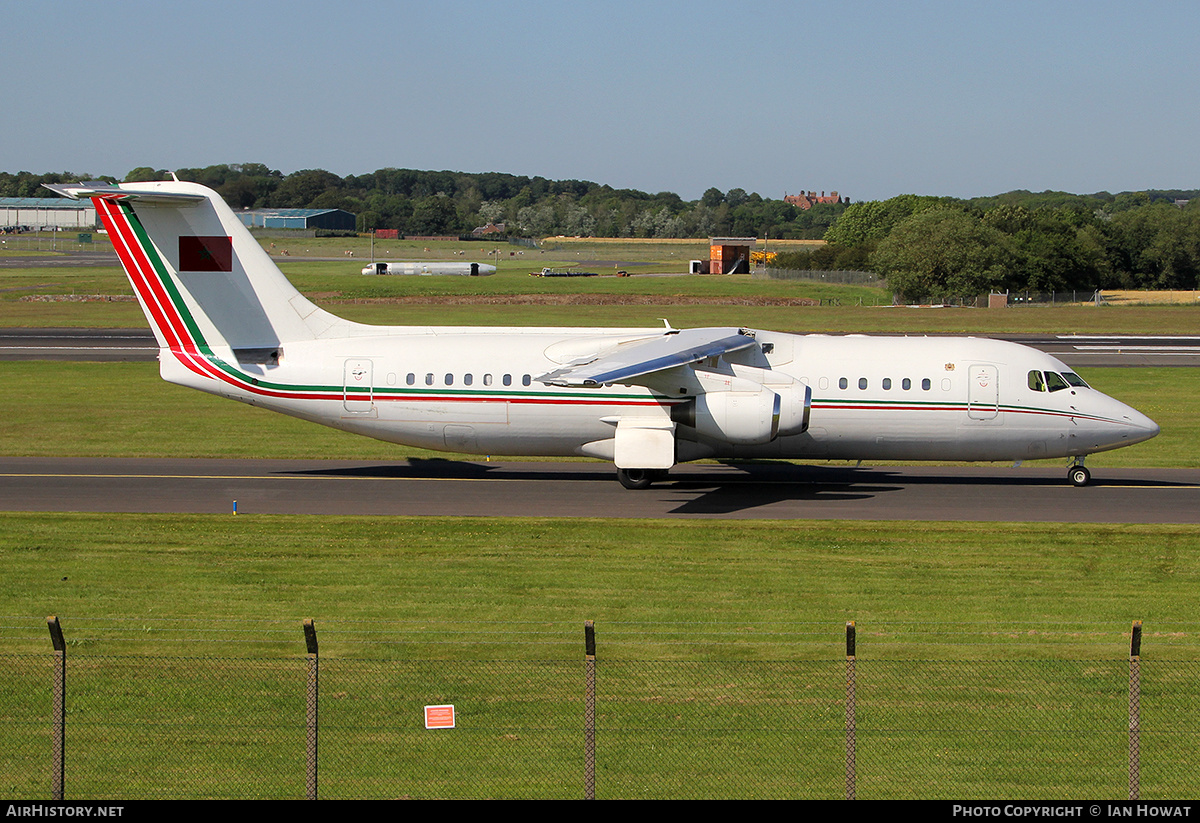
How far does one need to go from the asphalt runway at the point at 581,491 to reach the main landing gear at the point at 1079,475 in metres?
0.33

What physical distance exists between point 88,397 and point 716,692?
109 feet

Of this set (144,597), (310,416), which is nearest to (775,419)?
(310,416)

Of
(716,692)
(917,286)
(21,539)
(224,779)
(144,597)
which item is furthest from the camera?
(917,286)

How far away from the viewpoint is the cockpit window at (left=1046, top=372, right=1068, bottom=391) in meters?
26.6

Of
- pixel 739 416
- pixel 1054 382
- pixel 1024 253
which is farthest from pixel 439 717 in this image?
pixel 1024 253

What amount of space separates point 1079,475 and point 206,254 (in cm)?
2145

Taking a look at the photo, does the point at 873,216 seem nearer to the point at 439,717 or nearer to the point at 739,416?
the point at 739,416

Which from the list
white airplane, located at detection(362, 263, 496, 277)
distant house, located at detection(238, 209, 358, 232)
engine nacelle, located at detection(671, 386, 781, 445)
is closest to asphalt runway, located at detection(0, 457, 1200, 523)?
engine nacelle, located at detection(671, 386, 781, 445)

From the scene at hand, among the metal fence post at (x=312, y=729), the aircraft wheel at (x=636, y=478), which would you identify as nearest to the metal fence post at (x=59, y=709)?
the metal fence post at (x=312, y=729)

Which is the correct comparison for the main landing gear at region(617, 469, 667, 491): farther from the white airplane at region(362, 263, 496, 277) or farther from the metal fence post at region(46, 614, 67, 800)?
the white airplane at region(362, 263, 496, 277)

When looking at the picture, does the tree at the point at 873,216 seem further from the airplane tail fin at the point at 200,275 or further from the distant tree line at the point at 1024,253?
the airplane tail fin at the point at 200,275

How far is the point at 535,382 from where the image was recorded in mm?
26297
